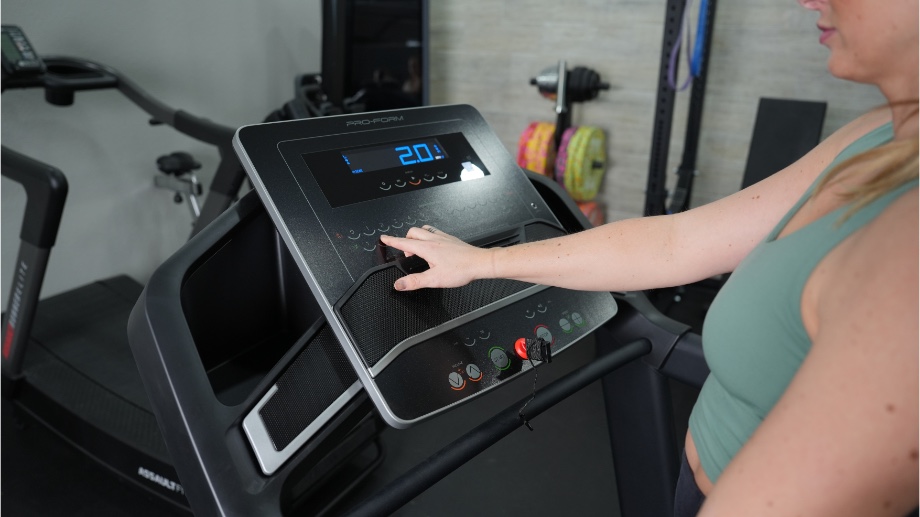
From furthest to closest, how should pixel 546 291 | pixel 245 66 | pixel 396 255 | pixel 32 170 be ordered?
pixel 245 66, pixel 32 170, pixel 546 291, pixel 396 255

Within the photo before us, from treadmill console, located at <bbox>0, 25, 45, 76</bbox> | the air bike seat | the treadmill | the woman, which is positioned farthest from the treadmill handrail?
the woman

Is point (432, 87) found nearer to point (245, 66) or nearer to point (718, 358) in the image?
point (245, 66)

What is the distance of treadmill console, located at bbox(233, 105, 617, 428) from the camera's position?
88 cm

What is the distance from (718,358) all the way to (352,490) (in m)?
1.24

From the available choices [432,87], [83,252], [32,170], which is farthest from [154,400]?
[432,87]

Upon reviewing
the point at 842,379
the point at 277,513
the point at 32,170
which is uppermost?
the point at 842,379

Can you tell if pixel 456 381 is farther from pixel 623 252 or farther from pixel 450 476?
pixel 450 476

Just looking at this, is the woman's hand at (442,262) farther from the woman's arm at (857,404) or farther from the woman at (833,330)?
the woman's arm at (857,404)

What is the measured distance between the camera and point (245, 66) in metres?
2.81

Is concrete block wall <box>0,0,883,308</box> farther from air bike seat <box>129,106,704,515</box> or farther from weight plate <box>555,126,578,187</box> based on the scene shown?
air bike seat <box>129,106,704,515</box>

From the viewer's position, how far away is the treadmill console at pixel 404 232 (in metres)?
0.88

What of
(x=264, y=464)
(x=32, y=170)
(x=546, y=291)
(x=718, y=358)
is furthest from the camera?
(x=32, y=170)

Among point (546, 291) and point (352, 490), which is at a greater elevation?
point (546, 291)

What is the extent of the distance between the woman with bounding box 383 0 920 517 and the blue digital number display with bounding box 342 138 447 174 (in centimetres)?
52
